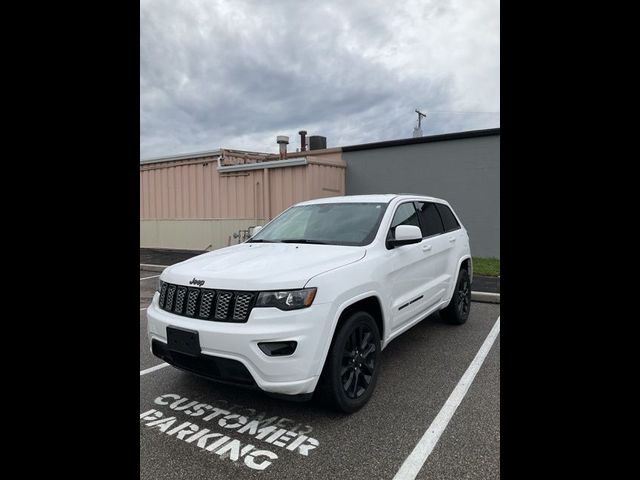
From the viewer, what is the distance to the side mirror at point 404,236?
3.60m

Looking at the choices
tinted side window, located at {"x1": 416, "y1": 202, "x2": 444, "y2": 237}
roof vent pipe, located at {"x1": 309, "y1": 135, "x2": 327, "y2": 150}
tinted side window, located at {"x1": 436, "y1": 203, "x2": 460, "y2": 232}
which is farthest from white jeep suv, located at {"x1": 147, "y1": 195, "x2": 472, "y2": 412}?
roof vent pipe, located at {"x1": 309, "y1": 135, "x2": 327, "y2": 150}

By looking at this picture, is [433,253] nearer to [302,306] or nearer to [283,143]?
[302,306]

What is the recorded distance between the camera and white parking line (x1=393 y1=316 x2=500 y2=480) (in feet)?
8.29

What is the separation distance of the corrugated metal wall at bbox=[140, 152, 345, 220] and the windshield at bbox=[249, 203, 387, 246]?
245 inches

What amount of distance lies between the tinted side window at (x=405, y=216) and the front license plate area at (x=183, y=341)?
2.06 m

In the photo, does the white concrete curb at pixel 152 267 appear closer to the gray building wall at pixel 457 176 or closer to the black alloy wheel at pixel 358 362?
the gray building wall at pixel 457 176

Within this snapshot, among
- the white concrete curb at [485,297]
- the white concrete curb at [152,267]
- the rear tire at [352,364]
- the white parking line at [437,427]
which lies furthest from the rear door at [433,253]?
the white concrete curb at [152,267]

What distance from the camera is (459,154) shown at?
411 inches

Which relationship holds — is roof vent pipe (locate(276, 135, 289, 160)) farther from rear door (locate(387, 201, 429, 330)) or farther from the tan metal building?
rear door (locate(387, 201, 429, 330))

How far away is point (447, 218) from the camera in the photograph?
5492mm
